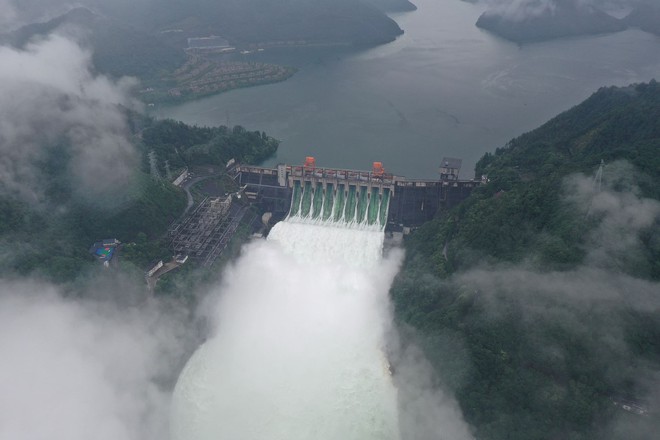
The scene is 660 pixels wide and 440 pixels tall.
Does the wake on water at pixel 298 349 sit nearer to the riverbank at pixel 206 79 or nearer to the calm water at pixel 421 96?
the calm water at pixel 421 96

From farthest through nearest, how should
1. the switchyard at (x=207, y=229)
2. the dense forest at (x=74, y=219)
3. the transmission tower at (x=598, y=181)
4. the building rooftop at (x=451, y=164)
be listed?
the building rooftop at (x=451, y=164) < the switchyard at (x=207, y=229) < the dense forest at (x=74, y=219) < the transmission tower at (x=598, y=181)

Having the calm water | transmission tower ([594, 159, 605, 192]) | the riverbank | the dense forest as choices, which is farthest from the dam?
the riverbank

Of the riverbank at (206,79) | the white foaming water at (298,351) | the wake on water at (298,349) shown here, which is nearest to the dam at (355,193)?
the wake on water at (298,349)

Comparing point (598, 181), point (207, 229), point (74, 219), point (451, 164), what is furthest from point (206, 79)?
point (598, 181)

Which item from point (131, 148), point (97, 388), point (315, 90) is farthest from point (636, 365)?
point (315, 90)

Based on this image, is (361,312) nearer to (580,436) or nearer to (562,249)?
(562,249)

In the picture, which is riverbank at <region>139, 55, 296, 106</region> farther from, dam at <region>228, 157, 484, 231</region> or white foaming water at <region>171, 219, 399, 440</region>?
white foaming water at <region>171, 219, 399, 440</region>
